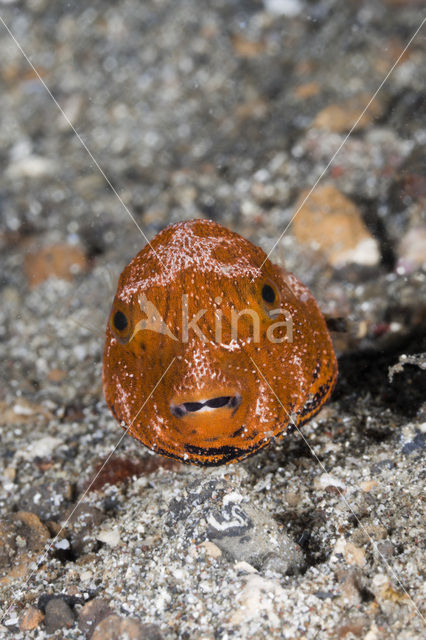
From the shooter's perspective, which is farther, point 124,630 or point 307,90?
point 307,90

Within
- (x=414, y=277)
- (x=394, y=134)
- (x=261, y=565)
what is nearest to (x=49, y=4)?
(x=394, y=134)

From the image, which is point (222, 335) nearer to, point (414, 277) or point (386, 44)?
point (414, 277)

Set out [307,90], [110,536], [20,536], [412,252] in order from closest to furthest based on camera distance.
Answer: [110,536] < [20,536] < [412,252] < [307,90]

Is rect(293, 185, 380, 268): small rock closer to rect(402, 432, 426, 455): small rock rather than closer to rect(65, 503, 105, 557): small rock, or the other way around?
rect(402, 432, 426, 455): small rock

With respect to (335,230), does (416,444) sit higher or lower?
lower

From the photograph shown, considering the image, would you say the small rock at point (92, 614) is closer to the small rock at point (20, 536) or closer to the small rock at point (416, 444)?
the small rock at point (20, 536)

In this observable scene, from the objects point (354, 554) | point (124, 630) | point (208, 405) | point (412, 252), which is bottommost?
point (124, 630)

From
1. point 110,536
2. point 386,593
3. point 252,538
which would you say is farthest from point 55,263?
point 386,593

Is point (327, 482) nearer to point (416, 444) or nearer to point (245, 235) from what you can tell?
point (416, 444)
